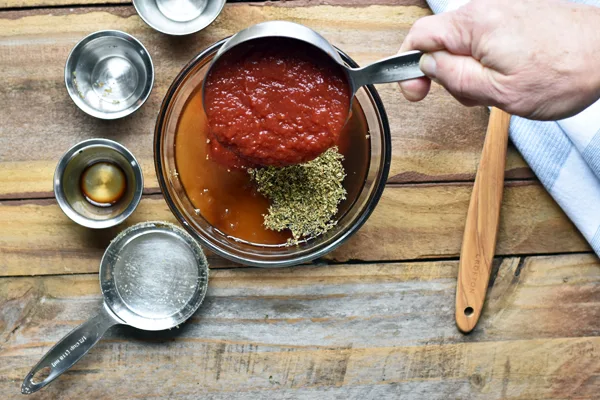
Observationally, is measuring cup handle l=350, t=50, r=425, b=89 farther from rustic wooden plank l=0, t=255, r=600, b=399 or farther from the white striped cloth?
rustic wooden plank l=0, t=255, r=600, b=399

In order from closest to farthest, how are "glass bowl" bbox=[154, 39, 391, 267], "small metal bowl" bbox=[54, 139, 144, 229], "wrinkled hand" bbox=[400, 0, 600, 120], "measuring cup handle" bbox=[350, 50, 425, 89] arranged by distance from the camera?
"wrinkled hand" bbox=[400, 0, 600, 120]
"measuring cup handle" bbox=[350, 50, 425, 89]
"glass bowl" bbox=[154, 39, 391, 267]
"small metal bowl" bbox=[54, 139, 144, 229]

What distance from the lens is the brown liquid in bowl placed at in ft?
5.81

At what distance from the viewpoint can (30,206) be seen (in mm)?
1976

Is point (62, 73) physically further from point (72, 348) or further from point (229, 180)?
point (72, 348)

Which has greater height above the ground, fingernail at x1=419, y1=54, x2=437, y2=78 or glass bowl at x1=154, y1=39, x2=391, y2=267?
fingernail at x1=419, y1=54, x2=437, y2=78

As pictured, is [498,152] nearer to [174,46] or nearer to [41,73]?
[174,46]

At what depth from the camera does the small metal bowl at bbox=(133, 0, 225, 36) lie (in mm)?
1938

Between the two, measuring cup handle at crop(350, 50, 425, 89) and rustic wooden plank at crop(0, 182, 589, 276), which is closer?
measuring cup handle at crop(350, 50, 425, 89)

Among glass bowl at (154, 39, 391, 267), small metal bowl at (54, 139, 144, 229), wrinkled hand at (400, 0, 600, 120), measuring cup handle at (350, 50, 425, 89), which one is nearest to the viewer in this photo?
wrinkled hand at (400, 0, 600, 120)

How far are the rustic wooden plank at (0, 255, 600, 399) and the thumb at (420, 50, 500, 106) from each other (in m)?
0.79

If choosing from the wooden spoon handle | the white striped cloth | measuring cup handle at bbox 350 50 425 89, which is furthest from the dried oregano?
the white striped cloth

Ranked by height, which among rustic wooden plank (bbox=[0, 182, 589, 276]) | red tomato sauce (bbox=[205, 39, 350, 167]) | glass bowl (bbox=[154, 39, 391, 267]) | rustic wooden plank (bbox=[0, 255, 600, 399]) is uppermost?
red tomato sauce (bbox=[205, 39, 350, 167])

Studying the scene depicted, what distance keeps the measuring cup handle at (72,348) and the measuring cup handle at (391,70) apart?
1.13 metres

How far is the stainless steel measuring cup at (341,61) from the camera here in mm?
1389
